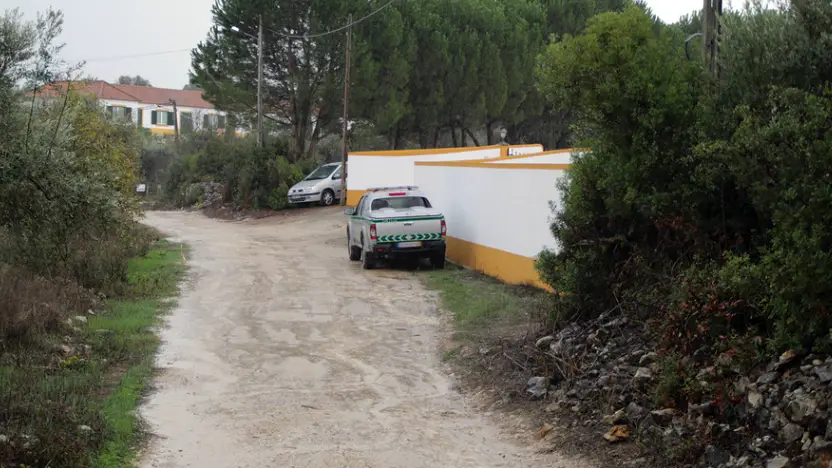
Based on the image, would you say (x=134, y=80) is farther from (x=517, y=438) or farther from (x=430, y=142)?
(x=517, y=438)

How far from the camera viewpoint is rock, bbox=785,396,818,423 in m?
6.31

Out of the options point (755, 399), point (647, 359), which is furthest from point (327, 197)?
point (755, 399)

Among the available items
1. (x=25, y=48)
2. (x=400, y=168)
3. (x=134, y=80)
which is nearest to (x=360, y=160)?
(x=400, y=168)

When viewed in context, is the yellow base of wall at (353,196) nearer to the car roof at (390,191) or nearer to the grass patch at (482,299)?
the car roof at (390,191)

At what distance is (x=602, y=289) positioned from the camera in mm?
10555

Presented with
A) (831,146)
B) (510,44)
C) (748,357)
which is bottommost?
(748,357)

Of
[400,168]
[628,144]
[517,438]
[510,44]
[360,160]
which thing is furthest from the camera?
[510,44]

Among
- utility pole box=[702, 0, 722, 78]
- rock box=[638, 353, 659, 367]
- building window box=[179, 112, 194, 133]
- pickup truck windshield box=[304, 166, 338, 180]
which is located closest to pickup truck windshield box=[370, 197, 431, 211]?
utility pole box=[702, 0, 722, 78]

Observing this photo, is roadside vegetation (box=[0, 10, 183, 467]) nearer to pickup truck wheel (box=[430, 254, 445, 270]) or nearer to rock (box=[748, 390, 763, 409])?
rock (box=[748, 390, 763, 409])

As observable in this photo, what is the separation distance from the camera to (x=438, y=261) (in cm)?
2030

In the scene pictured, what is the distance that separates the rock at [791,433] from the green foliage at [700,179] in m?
0.85

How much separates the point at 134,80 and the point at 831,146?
126 meters

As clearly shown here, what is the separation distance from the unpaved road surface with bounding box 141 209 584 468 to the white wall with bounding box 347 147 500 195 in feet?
33.5

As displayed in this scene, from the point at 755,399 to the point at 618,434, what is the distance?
4.21 feet
